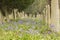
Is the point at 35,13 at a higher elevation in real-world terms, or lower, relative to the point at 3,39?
lower

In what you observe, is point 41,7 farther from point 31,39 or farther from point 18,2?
point 31,39

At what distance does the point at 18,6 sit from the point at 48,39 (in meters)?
11.4

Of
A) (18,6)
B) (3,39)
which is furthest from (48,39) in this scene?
(18,6)

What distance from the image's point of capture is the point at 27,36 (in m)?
8.04

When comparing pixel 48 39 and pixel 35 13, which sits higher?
pixel 48 39

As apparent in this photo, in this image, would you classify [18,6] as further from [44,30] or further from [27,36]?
[27,36]

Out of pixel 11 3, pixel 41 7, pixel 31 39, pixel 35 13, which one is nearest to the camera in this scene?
pixel 31 39

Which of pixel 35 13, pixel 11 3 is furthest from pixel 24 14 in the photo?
pixel 11 3

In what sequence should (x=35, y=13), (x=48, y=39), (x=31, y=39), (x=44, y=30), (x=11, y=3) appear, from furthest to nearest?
(x=35, y=13), (x=11, y=3), (x=44, y=30), (x=48, y=39), (x=31, y=39)

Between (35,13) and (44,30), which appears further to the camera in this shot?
(35,13)

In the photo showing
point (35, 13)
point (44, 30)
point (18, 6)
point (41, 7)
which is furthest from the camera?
point (35, 13)

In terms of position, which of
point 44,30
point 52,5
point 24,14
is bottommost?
point 24,14

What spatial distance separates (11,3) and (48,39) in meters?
10.2

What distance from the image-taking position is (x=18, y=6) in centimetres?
1986
